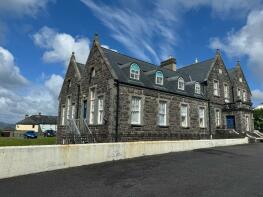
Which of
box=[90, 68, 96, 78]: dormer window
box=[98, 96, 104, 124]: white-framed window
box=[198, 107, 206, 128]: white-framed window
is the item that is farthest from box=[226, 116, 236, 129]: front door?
box=[90, 68, 96, 78]: dormer window

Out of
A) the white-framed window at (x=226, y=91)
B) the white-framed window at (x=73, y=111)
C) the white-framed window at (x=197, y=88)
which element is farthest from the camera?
the white-framed window at (x=226, y=91)

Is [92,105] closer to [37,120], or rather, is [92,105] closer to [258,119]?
[258,119]

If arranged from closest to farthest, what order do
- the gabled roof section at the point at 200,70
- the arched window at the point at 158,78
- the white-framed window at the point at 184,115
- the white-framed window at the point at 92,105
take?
the white-framed window at the point at 92,105 < the arched window at the point at 158,78 < the white-framed window at the point at 184,115 < the gabled roof section at the point at 200,70

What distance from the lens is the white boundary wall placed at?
8.95m

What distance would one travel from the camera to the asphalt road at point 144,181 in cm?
709

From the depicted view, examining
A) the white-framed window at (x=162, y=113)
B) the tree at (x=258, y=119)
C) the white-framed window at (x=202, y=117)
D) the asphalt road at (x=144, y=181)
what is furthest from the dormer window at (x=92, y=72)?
the tree at (x=258, y=119)

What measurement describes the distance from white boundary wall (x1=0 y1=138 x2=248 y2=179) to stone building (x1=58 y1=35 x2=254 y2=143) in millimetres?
5226

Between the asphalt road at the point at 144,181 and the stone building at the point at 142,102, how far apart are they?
8721 mm

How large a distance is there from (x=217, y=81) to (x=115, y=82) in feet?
52.3

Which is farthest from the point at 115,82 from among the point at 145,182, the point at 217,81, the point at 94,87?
the point at 217,81

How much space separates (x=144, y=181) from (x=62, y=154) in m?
4.07

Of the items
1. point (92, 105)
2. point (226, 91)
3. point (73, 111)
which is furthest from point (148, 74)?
point (226, 91)

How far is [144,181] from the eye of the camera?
8398 mm

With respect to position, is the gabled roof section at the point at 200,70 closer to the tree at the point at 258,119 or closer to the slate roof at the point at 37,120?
the tree at the point at 258,119
